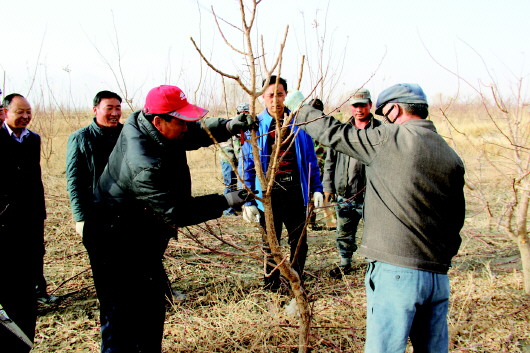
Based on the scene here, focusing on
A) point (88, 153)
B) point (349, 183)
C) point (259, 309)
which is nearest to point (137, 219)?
point (88, 153)

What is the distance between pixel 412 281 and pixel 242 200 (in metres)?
0.88

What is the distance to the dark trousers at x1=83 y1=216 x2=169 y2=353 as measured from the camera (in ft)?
6.33

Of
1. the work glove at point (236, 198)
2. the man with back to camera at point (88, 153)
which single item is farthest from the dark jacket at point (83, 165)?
the work glove at point (236, 198)

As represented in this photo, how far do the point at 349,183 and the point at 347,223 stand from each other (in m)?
0.39

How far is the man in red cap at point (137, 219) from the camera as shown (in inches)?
73.5

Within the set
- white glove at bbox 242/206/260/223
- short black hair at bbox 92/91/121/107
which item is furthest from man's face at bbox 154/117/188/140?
short black hair at bbox 92/91/121/107

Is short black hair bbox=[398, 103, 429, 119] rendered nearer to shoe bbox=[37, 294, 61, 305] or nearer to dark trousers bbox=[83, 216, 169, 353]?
dark trousers bbox=[83, 216, 169, 353]

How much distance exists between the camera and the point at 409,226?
1604mm

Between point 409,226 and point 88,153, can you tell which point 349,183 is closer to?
point 409,226

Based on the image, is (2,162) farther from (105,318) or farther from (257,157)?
(257,157)

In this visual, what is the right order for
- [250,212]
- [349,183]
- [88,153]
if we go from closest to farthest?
[250,212], [88,153], [349,183]

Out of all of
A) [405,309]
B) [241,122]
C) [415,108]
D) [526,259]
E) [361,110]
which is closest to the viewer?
[405,309]

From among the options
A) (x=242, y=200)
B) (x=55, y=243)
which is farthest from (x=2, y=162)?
(x=55, y=243)

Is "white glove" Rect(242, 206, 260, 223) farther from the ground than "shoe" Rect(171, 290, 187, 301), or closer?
farther from the ground
